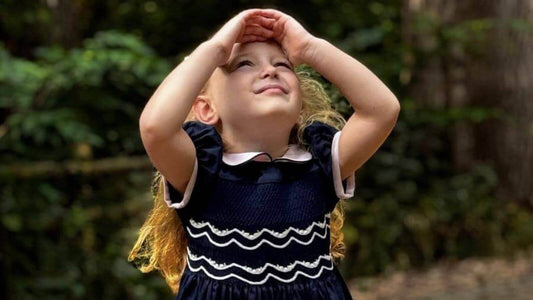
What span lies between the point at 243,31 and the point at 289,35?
13 centimetres


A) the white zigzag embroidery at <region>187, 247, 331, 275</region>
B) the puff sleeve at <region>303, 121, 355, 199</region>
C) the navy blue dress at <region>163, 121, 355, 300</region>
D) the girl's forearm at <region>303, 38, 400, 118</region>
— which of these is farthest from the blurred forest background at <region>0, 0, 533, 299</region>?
the white zigzag embroidery at <region>187, 247, 331, 275</region>

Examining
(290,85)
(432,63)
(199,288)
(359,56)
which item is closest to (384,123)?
(290,85)

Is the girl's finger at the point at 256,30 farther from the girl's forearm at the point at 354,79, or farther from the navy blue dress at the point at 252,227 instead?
the navy blue dress at the point at 252,227

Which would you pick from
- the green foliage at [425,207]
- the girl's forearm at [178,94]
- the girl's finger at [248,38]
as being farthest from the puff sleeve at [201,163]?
the green foliage at [425,207]

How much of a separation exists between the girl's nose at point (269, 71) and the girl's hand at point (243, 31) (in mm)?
95

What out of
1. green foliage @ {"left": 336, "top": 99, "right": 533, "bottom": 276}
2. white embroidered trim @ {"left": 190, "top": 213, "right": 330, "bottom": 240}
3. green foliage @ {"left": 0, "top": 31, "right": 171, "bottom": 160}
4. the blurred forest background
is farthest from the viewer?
green foliage @ {"left": 336, "top": 99, "right": 533, "bottom": 276}

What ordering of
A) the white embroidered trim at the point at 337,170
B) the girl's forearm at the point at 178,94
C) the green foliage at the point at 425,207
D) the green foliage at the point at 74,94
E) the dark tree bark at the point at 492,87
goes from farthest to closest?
1. the dark tree bark at the point at 492,87
2. the green foliage at the point at 425,207
3. the green foliage at the point at 74,94
4. the white embroidered trim at the point at 337,170
5. the girl's forearm at the point at 178,94

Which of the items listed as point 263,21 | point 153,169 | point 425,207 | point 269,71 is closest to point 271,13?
point 263,21

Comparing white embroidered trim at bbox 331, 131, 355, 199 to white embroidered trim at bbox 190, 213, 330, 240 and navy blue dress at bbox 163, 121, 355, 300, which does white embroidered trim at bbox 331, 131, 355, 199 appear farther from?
white embroidered trim at bbox 190, 213, 330, 240

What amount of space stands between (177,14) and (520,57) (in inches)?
127

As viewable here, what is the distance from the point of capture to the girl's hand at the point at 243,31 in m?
2.33

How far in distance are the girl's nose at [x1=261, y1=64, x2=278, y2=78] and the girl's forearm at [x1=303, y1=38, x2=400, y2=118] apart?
9 cm

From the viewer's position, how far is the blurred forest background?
5121 mm

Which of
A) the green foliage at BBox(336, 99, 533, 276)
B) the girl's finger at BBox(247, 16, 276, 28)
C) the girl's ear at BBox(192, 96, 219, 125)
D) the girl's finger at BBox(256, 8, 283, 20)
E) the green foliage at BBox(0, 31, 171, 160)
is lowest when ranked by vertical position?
the green foliage at BBox(336, 99, 533, 276)
